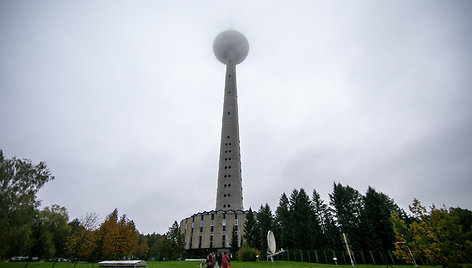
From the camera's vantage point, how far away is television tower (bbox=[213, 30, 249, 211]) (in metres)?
55.8

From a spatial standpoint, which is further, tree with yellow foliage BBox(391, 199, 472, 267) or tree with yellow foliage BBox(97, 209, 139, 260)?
tree with yellow foliage BBox(97, 209, 139, 260)

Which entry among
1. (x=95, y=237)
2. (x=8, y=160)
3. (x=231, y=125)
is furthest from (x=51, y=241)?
(x=231, y=125)

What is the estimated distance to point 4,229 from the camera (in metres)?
14.1

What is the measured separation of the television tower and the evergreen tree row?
47.3ft

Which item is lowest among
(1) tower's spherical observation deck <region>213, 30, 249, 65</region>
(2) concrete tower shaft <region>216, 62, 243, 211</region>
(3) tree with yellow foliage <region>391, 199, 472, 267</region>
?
(3) tree with yellow foliage <region>391, 199, 472, 267</region>

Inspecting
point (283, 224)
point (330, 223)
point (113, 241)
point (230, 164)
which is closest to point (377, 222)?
point (330, 223)

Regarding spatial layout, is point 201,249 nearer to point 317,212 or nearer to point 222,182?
point 222,182

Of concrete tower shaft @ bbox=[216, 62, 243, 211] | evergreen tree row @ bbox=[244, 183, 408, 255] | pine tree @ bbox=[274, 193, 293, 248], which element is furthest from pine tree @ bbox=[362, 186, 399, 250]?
concrete tower shaft @ bbox=[216, 62, 243, 211]

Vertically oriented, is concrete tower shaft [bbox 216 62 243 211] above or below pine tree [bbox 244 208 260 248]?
above

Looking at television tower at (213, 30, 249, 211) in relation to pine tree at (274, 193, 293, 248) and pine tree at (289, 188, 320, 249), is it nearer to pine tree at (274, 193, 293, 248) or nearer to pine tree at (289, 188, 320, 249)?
pine tree at (274, 193, 293, 248)

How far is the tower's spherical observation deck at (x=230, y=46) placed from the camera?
84.9 meters

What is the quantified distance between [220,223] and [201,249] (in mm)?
7204

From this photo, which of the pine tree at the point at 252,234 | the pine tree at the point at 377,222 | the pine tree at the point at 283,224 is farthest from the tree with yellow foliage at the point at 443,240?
the pine tree at the point at 252,234

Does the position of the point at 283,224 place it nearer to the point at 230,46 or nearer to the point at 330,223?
the point at 330,223
